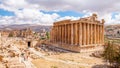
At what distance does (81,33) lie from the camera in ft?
151

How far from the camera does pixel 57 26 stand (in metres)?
60.4

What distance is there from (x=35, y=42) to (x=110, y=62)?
131 feet

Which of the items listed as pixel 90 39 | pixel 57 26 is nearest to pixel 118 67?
pixel 90 39

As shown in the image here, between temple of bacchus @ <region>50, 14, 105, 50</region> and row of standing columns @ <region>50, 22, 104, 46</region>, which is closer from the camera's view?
temple of bacchus @ <region>50, 14, 105, 50</region>

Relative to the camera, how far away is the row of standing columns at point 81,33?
153 feet

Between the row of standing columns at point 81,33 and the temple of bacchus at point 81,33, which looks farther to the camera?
the row of standing columns at point 81,33

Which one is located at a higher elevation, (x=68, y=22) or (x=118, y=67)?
(x=68, y=22)

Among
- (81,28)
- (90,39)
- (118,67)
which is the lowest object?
(118,67)

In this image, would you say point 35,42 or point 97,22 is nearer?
point 97,22

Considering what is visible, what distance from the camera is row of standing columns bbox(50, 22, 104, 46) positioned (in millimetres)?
46562

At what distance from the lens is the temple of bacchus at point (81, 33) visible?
46.0 metres


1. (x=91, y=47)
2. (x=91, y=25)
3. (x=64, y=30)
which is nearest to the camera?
(x=91, y=47)

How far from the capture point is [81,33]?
46000 mm

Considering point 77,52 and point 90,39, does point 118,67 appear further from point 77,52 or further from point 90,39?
point 90,39
